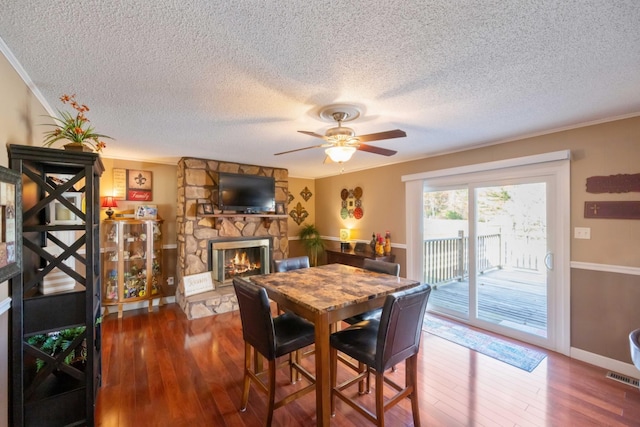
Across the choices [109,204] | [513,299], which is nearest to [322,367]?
[513,299]

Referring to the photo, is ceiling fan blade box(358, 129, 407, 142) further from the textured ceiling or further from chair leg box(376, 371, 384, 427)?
chair leg box(376, 371, 384, 427)

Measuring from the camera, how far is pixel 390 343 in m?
1.67

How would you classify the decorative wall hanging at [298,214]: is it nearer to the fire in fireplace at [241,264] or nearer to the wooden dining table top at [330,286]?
the fire in fireplace at [241,264]

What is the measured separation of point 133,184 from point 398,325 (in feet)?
14.6

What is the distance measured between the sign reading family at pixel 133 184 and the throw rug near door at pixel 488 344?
451 cm

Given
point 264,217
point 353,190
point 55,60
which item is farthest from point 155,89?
point 353,190

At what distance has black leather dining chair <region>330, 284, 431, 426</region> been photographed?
1643 millimetres

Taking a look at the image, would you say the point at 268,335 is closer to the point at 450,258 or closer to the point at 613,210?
the point at 613,210

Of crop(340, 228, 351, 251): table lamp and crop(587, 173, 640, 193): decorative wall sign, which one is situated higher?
crop(587, 173, 640, 193): decorative wall sign

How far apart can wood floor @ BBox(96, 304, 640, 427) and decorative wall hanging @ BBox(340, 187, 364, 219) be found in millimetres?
2654

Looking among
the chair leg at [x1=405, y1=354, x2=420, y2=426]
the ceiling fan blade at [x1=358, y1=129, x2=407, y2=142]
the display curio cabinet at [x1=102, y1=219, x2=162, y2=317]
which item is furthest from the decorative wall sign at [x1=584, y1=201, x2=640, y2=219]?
the display curio cabinet at [x1=102, y1=219, x2=162, y2=317]

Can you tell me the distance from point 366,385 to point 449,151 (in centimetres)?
310

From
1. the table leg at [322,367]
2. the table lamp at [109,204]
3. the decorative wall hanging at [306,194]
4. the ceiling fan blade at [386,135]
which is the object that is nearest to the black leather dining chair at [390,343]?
→ the table leg at [322,367]

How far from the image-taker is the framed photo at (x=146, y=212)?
13.5 ft
